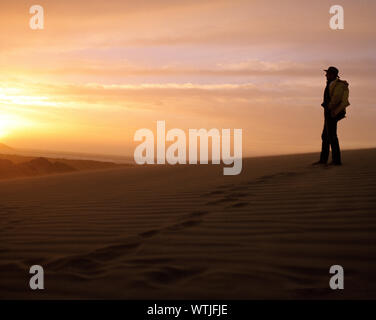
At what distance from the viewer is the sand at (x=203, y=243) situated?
2766 mm

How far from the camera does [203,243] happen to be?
142 inches

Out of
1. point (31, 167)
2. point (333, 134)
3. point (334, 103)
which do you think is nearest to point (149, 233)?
point (333, 134)

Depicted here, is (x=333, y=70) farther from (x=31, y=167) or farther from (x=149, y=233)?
(x=31, y=167)

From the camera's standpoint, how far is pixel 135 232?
4.18 m

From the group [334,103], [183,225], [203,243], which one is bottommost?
[203,243]

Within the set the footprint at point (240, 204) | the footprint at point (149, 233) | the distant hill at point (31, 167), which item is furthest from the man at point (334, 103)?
the distant hill at point (31, 167)

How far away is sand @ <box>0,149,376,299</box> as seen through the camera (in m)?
2.77

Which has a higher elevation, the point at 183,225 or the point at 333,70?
the point at 333,70
